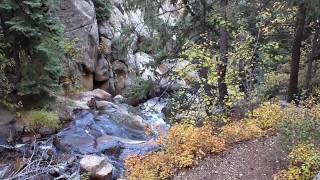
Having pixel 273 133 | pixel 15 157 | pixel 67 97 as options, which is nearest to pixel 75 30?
pixel 67 97

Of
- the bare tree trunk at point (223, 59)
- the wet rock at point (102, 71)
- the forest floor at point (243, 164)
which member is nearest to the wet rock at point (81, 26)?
the wet rock at point (102, 71)

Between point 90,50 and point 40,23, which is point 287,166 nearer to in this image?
point 40,23

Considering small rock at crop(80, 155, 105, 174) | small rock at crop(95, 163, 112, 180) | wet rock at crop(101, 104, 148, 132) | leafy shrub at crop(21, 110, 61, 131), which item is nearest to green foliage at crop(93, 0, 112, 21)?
wet rock at crop(101, 104, 148, 132)

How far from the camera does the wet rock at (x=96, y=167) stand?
10.6m

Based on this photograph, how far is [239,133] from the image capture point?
1005cm

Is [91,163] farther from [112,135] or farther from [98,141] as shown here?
[112,135]

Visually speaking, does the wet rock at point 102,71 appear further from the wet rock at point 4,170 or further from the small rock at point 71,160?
the wet rock at point 4,170

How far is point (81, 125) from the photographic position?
1503 cm

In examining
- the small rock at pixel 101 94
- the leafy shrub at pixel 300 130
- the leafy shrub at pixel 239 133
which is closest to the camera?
the leafy shrub at pixel 300 130

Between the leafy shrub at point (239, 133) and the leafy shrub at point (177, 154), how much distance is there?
43cm

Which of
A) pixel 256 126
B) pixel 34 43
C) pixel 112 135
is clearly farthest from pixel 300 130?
pixel 34 43

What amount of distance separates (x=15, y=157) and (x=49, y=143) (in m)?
1.45

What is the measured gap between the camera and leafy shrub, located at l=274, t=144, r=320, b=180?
24.5 ft

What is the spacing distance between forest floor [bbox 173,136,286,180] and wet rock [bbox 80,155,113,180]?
2482 mm
